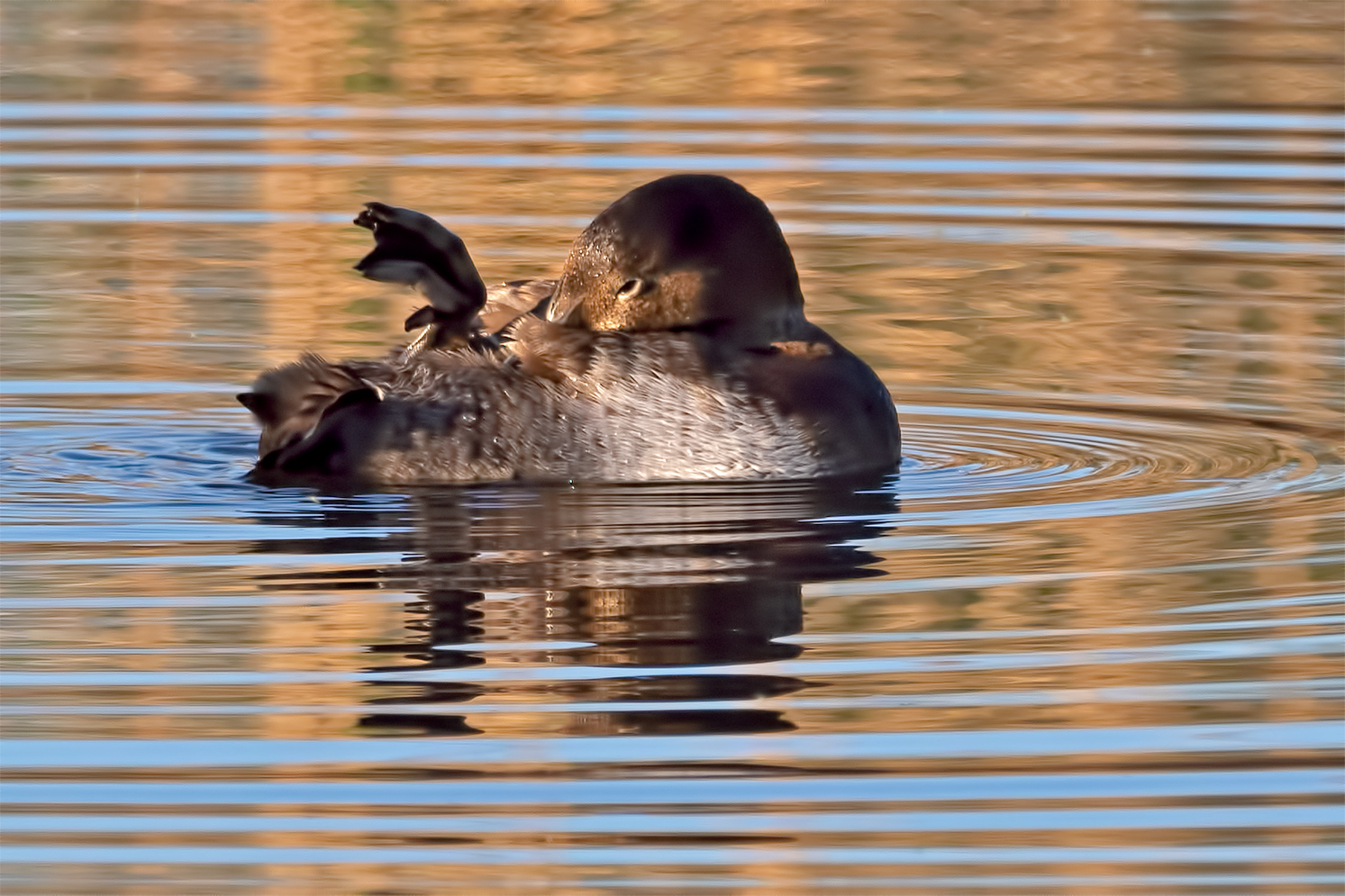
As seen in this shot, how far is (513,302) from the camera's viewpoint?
9.09 m

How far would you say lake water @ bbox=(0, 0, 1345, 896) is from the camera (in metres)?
5.14

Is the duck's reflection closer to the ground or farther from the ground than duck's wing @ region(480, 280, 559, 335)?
closer to the ground

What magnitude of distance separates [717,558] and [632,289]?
1.50m

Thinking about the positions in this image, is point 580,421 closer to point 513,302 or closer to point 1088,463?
point 513,302

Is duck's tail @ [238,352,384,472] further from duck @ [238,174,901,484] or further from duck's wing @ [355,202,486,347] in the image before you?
duck's wing @ [355,202,486,347]

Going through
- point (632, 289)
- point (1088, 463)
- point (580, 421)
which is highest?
point (632, 289)

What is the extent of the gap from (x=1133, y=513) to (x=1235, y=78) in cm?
996

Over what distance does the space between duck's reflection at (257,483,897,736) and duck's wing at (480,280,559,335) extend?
2.82ft

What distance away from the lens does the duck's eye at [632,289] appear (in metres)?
8.50

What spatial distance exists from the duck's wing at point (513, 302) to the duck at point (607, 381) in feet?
1.12

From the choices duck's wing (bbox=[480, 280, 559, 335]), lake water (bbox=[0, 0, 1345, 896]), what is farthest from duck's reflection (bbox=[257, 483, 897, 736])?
duck's wing (bbox=[480, 280, 559, 335])

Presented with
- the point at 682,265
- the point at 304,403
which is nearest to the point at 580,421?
the point at 682,265

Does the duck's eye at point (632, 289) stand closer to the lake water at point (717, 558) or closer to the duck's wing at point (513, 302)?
the duck's wing at point (513, 302)

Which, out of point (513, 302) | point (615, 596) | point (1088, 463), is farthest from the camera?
point (513, 302)
